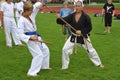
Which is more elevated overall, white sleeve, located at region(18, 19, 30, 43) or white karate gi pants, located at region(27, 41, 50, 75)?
white sleeve, located at region(18, 19, 30, 43)

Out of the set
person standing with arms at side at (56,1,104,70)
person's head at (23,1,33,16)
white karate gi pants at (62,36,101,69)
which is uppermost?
person's head at (23,1,33,16)

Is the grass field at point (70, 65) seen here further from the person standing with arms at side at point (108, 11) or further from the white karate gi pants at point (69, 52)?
the person standing with arms at side at point (108, 11)

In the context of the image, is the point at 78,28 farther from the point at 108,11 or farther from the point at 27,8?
the point at 108,11

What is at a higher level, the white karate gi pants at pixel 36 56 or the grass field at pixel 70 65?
the white karate gi pants at pixel 36 56

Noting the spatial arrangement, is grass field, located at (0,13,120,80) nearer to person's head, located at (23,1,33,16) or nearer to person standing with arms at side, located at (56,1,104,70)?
person standing with arms at side, located at (56,1,104,70)

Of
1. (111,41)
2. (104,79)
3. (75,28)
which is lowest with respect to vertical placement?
(111,41)

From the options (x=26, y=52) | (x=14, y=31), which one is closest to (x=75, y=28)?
(x=26, y=52)

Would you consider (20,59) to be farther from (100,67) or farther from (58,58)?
(100,67)

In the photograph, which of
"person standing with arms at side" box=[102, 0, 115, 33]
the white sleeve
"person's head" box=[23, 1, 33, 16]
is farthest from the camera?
"person standing with arms at side" box=[102, 0, 115, 33]

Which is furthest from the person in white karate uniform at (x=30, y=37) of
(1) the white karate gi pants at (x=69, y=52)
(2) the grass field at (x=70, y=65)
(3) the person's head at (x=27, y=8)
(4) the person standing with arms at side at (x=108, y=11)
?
(4) the person standing with arms at side at (x=108, y=11)

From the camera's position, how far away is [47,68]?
369 inches

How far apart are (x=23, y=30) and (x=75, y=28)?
148 cm

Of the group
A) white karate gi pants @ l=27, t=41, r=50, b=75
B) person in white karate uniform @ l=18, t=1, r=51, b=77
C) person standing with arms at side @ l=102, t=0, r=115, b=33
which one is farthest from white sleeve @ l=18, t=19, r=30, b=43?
person standing with arms at side @ l=102, t=0, r=115, b=33

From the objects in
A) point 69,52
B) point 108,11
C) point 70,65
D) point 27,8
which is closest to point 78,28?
point 69,52
